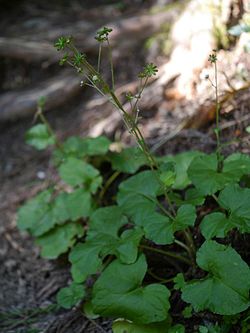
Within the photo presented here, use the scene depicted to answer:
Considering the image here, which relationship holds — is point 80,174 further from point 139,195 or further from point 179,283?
point 179,283

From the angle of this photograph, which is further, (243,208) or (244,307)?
(243,208)

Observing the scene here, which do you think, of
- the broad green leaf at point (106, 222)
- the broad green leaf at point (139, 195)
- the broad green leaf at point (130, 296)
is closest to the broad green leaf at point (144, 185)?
the broad green leaf at point (139, 195)

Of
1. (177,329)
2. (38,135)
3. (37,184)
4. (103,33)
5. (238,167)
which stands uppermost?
(103,33)

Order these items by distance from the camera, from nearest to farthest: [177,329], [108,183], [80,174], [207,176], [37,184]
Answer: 1. [177,329]
2. [207,176]
3. [80,174]
4. [108,183]
5. [37,184]

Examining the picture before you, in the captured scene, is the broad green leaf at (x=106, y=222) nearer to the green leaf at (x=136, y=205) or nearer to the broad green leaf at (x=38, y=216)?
the green leaf at (x=136, y=205)

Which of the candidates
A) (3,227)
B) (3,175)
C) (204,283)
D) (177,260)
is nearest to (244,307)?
(204,283)

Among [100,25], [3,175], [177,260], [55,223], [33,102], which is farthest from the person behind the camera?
[100,25]

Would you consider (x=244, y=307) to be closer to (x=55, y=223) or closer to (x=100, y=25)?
(x=55, y=223)

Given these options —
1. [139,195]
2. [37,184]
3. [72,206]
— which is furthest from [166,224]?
[37,184]
